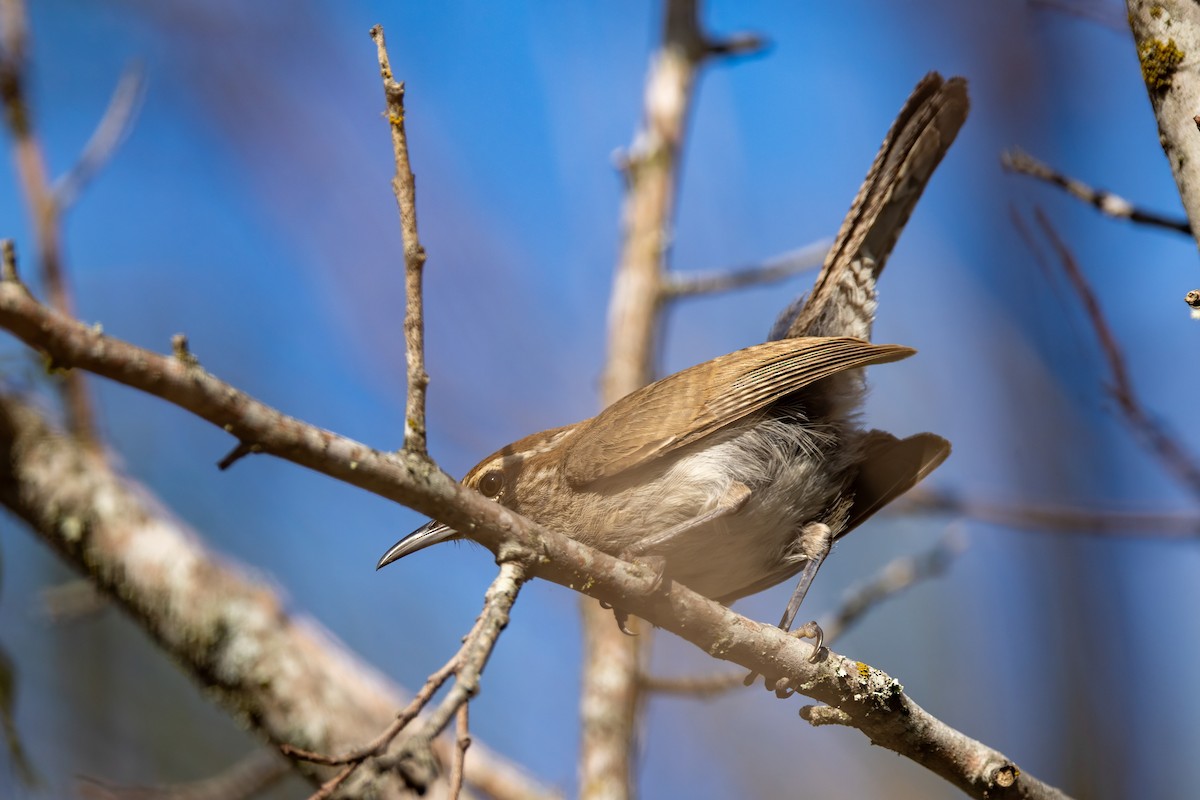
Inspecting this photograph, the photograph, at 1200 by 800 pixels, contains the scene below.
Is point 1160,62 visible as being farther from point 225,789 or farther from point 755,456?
point 225,789

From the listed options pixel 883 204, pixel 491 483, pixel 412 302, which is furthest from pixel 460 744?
pixel 883 204

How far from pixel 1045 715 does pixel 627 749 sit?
4978mm

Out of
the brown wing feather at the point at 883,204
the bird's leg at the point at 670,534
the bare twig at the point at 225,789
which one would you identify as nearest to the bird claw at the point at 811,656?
the bird's leg at the point at 670,534

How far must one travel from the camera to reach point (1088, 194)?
2.92m

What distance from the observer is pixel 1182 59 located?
7.72 feet

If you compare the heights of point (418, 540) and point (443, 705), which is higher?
point (418, 540)

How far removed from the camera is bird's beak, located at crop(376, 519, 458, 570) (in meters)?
3.52

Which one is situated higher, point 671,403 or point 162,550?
point 671,403

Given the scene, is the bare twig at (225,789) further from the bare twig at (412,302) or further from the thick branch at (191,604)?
the bare twig at (412,302)

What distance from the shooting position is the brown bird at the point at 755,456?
375 cm

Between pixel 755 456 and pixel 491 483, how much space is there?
997mm

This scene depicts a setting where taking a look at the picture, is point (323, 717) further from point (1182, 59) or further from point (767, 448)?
point (1182, 59)

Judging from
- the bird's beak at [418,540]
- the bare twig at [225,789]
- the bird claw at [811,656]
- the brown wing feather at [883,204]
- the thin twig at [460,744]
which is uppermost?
the brown wing feather at [883,204]

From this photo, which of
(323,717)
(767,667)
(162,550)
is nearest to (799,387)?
(767,667)
